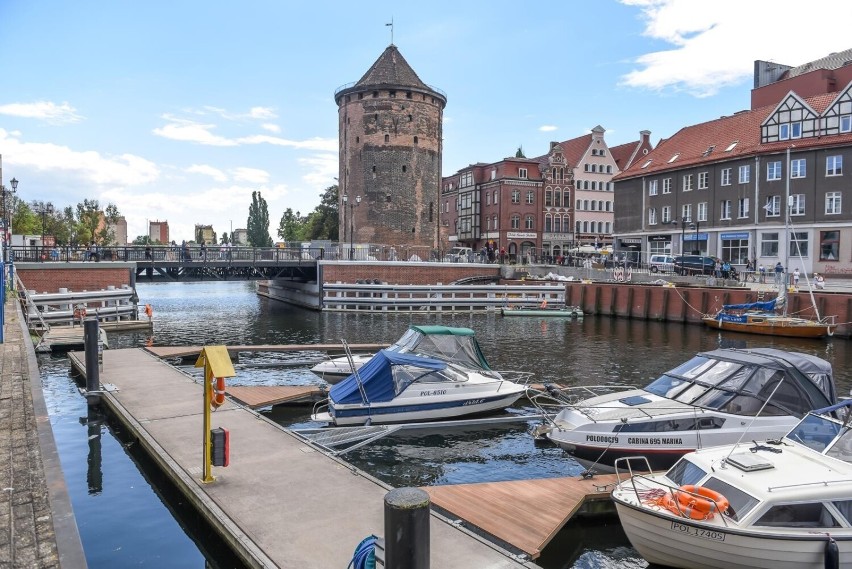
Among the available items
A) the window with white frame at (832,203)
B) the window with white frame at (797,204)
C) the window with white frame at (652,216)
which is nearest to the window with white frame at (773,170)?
the window with white frame at (797,204)

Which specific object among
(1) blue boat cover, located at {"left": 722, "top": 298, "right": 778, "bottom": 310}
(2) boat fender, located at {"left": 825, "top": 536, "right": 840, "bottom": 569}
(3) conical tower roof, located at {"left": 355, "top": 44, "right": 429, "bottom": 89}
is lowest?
(2) boat fender, located at {"left": 825, "top": 536, "right": 840, "bottom": 569}

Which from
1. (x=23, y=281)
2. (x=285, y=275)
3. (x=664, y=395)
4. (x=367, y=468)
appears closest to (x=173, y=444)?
(x=367, y=468)

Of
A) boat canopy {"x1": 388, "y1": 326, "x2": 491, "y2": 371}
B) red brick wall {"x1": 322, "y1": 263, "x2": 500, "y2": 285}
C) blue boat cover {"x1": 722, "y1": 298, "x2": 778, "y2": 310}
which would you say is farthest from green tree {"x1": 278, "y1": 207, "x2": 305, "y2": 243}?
boat canopy {"x1": 388, "y1": 326, "x2": 491, "y2": 371}

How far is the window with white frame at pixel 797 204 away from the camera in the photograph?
168 feet

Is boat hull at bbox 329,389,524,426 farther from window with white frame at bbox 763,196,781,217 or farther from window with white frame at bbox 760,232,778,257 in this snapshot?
window with white frame at bbox 763,196,781,217

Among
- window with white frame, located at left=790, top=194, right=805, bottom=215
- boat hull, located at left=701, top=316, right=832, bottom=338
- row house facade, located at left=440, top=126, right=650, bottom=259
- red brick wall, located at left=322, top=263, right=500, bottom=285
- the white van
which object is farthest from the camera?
row house facade, located at left=440, top=126, right=650, bottom=259

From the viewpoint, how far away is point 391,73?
68.2 m

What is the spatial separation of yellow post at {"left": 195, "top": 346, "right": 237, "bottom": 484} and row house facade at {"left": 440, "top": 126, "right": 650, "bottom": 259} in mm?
67852

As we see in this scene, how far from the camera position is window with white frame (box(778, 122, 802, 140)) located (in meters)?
52.3

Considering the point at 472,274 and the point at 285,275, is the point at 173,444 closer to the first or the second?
the point at 285,275

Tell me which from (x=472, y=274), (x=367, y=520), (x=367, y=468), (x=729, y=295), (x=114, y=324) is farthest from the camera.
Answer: (x=472, y=274)

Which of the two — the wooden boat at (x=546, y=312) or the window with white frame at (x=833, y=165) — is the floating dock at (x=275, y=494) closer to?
the wooden boat at (x=546, y=312)

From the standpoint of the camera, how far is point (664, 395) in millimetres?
14969

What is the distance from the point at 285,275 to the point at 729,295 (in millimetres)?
35348
